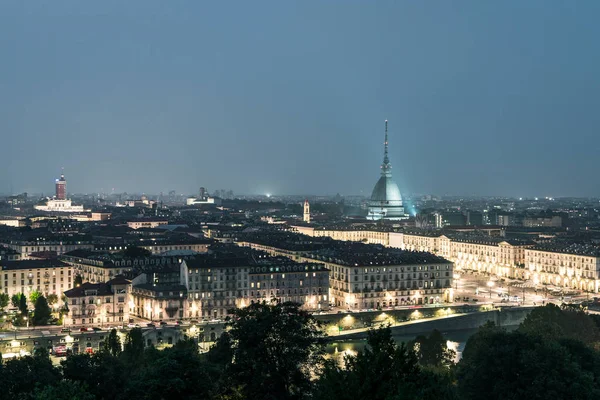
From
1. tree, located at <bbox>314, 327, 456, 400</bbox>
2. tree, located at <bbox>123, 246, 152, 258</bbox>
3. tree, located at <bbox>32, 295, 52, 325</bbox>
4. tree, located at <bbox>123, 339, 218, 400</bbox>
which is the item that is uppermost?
tree, located at <bbox>123, 246, 152, 258</bbox>

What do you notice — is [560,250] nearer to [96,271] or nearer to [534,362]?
[96,271]

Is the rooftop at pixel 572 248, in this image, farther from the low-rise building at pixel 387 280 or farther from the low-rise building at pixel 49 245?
the low-rise building at pixel 49 245

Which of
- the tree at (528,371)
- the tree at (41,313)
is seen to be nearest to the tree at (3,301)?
the tree at (41,313)

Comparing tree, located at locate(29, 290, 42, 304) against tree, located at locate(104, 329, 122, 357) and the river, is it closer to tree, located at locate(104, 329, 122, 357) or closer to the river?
tree, located at locate(104, 329, 122, 357)

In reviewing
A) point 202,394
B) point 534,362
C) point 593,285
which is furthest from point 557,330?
point 593,285

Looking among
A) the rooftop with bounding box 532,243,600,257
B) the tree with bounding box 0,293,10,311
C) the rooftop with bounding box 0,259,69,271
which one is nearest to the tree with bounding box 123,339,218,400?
the tree with bounding box 0,293,10,311

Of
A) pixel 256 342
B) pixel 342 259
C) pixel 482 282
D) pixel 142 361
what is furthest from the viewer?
pixel 482 282
